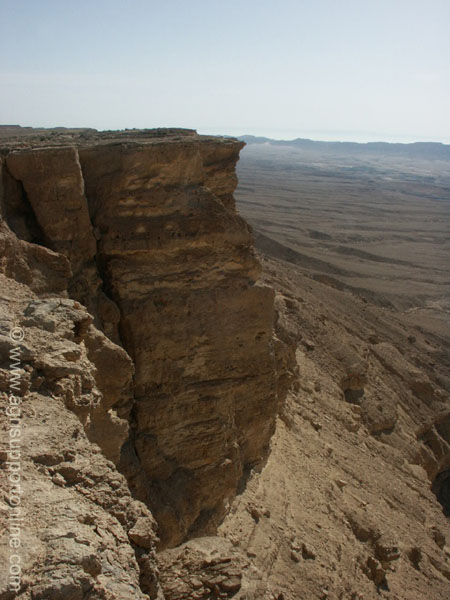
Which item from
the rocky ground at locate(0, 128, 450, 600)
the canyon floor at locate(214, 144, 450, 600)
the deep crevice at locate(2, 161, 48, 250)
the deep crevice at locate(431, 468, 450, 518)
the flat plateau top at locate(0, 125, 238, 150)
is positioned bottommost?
the deep crevice at locate(431, 468, 450, 518)

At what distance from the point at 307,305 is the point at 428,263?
123 feet

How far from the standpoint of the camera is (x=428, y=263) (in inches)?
2170

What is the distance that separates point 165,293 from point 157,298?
0.16 m

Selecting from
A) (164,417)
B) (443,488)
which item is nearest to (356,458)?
(443,488)

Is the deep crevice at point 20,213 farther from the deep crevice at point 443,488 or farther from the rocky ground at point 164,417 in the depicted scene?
the deep crevice at point 443,488

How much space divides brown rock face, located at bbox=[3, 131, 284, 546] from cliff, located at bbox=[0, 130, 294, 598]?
2cm

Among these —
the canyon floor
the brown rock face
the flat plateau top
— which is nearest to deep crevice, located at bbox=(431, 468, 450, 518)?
the canyon floor

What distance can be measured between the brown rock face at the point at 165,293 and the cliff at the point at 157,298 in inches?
0.8

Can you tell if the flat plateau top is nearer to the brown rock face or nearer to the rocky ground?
the rocky ground

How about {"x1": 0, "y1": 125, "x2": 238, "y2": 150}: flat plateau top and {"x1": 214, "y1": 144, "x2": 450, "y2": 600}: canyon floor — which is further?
{"x1": 214, "y1": 144, "x2": 450, "y2": 600}: canyon floor

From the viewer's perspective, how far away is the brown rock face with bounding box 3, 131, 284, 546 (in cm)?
752

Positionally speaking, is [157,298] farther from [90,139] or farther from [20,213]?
[90,139]

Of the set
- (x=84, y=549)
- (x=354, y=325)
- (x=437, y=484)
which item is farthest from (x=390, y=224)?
(x=84, y=549)

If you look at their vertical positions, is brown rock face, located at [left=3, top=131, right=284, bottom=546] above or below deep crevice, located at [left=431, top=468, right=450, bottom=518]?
above
